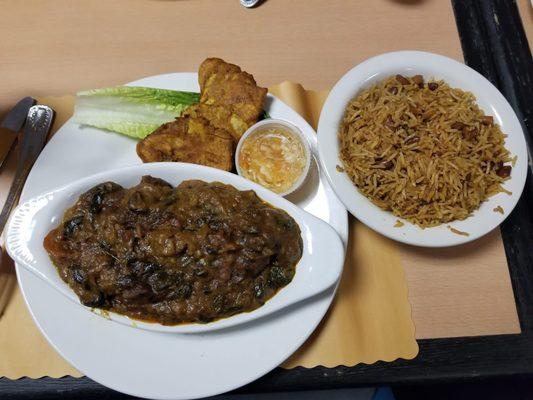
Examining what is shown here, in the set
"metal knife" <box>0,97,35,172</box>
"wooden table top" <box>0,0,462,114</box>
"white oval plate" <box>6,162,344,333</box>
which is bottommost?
"white oval plate" <box>6,162,344,333</box>

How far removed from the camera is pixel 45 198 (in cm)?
172

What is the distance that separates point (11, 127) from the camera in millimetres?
2268

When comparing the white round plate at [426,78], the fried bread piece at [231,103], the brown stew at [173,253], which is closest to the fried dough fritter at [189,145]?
the fried bread piece at [231,103]

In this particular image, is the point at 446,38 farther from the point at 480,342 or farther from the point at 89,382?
the point at 89,382

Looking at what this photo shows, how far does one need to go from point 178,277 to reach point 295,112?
3.45 feet

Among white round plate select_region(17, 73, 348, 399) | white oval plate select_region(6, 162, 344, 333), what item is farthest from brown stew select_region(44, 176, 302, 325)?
white round plate select_region(17, 73, 348, 399)

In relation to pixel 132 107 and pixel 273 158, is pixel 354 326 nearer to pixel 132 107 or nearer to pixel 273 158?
pixel 273 158

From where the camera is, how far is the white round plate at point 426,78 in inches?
74.2

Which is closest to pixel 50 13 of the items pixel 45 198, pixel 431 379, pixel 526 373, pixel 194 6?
pixel 194 6

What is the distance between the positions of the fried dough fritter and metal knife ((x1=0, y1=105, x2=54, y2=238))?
598 mm

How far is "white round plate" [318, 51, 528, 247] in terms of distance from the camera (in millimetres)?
1885

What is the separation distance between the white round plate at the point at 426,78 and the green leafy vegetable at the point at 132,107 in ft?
2.44

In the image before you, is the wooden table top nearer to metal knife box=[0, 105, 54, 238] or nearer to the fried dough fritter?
metal knife box=[0, 105, 54, 238]

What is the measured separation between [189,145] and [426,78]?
1.24 meters
